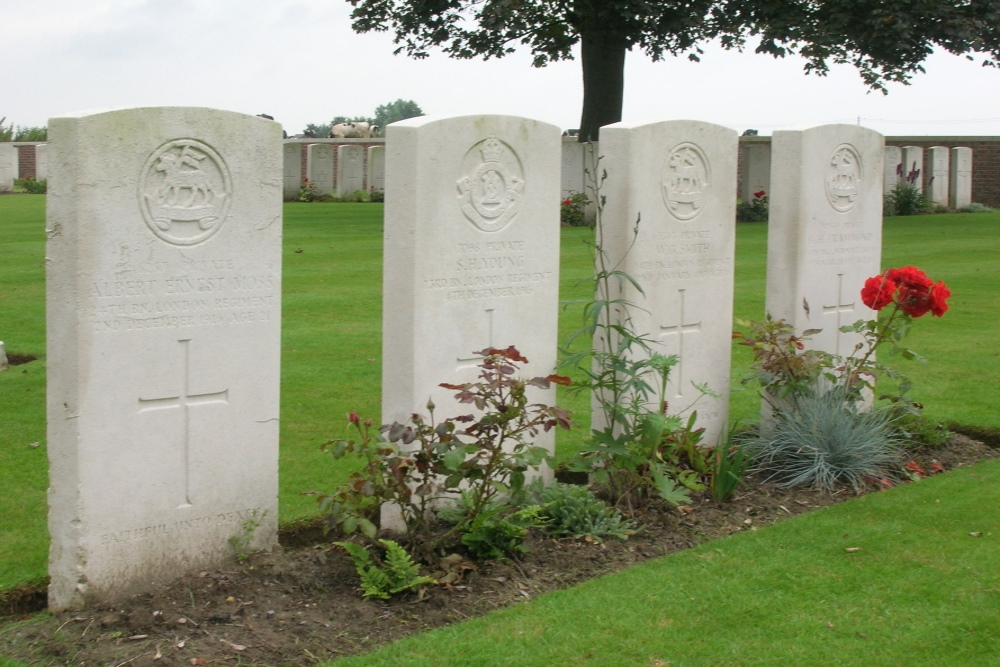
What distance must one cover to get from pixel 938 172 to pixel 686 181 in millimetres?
21449

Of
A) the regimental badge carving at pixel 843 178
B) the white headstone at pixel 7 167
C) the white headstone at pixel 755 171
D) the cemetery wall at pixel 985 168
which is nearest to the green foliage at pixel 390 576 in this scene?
the regimental badge carving at pixel 843 178

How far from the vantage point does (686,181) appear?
6051mm

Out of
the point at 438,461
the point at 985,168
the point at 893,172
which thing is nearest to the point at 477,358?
the point at 438,461

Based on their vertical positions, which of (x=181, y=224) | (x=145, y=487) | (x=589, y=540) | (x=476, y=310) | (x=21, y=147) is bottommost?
(x=589, y=540)

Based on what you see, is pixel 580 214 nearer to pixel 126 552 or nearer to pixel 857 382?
pixel 857 382

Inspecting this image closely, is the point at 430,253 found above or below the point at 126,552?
above

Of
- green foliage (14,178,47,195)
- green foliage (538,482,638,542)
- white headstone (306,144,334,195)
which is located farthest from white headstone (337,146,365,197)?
green foliage (538,482,638,542)

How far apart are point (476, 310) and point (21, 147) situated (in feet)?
98.9

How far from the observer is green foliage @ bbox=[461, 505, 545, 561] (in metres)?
4.71

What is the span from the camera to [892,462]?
6.25m

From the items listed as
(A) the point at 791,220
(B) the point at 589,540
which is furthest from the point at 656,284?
(B) the point at 589,540

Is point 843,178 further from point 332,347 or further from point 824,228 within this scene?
point 332,347

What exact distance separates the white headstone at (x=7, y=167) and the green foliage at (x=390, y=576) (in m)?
24.4

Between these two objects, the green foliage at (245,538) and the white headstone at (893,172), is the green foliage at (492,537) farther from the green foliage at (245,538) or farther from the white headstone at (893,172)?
the white headstone at (893,172)
